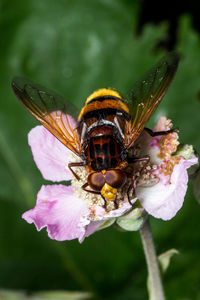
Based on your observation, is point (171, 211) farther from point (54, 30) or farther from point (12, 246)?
point (54, 30)

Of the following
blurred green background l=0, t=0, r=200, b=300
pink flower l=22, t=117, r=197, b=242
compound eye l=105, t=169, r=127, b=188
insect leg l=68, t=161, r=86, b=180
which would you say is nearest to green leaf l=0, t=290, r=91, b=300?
blurred green background l=0, t=0, r=200, b=300

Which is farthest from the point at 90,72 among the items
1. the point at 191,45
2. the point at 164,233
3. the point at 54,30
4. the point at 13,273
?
the point at 13,273

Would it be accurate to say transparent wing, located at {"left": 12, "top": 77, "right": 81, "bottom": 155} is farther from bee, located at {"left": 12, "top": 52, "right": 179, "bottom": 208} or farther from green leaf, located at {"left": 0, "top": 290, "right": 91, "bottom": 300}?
green leaf, located at {"left": 0, "top": 290, "right": 91, "bottom": 300}

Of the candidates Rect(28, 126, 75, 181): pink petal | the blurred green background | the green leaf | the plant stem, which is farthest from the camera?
the blurred green background

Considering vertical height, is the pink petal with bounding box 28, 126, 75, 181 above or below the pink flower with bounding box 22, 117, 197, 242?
above

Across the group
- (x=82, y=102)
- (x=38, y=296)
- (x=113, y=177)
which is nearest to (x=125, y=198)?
(x=113, y=177)

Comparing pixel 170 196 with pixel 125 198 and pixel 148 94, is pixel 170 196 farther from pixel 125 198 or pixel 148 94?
pixel 148 94

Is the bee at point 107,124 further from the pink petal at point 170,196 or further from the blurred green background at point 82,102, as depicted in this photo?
the blurred green background at point 82,102
